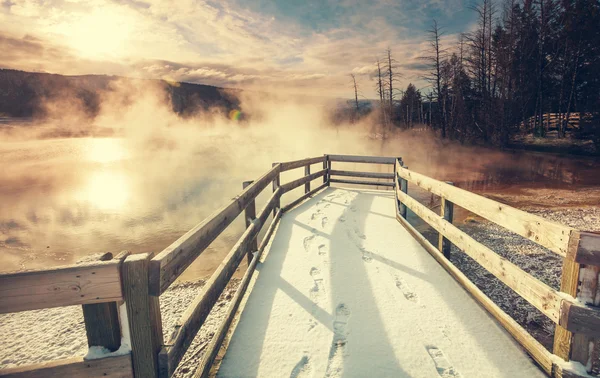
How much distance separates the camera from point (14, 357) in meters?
3.81

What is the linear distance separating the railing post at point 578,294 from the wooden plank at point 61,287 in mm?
2854

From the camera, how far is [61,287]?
5.16 feet

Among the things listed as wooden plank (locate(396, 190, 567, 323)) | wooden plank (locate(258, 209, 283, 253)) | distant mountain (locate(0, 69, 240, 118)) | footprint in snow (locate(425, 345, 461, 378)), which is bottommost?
footprint in snow (locate(425, 345, 461, 378))

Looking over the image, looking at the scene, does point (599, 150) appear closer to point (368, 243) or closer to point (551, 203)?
point (551, 203)

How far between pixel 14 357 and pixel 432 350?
194 inches

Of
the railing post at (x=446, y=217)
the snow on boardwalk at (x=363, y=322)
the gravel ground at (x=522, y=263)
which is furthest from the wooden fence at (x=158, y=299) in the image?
the gravel ground at (x=522, y=263)

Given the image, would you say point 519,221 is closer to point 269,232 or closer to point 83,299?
point 83,299

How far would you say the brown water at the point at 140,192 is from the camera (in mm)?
8609

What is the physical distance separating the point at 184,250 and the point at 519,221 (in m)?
2.90

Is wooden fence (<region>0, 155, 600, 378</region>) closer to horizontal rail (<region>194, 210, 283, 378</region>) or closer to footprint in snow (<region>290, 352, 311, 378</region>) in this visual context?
horizontal rail (<region>194, 210, 283, 378</region>)

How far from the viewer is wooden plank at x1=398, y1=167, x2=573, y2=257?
222 cm

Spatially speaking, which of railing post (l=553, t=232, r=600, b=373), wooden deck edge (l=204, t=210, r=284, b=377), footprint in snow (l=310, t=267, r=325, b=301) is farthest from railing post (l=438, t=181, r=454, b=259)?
wooden deck edge (l=204, t=210, r=284, b=377)

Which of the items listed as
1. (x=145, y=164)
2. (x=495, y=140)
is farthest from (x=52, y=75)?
(x=495, y=140)

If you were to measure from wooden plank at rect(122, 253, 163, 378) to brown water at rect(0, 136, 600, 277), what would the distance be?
4984mm
